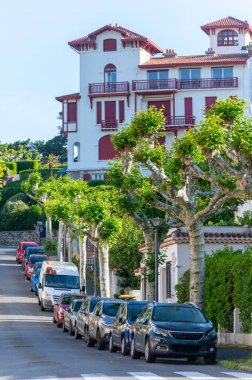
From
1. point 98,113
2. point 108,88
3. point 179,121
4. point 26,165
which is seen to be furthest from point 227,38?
point 26,165

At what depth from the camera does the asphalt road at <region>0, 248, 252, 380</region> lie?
23.4 meters

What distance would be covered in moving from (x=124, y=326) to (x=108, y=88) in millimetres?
71838

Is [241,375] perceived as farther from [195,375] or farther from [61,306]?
[61,306]

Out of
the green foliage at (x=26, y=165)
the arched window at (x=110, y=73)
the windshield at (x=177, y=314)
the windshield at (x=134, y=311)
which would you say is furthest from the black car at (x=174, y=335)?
the green foliage at (x=26, y=165)

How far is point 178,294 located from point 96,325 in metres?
7.68

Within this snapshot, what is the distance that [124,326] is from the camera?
1257 inches

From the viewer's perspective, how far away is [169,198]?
117ft

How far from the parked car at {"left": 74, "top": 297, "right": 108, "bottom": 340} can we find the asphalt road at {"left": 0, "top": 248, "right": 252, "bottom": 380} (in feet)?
1.37

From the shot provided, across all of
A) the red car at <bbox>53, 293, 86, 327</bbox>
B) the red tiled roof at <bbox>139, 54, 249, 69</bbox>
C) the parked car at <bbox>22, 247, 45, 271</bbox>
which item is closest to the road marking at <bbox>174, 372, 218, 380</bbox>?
the red car at <bbox>53, 293, 86, 327</bbox>

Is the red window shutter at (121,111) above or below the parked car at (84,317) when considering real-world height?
above

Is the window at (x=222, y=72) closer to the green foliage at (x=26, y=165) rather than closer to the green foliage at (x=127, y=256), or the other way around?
the green foliage at (x=127, y=256)

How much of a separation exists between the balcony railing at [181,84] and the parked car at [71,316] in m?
56.3

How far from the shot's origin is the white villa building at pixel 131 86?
335ft

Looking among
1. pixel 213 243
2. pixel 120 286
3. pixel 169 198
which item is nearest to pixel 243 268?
pixel 169 198
